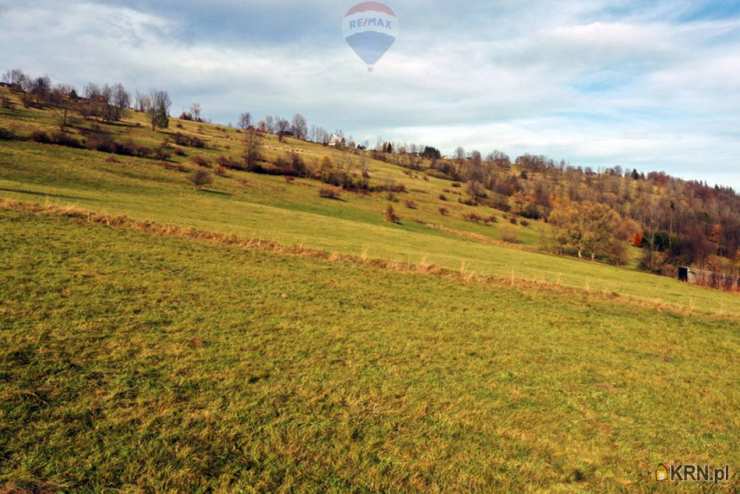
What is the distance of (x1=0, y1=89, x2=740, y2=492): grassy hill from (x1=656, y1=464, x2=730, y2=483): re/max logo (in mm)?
290

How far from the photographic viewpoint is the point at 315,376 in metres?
10.0

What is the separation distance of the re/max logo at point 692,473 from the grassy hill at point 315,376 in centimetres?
29

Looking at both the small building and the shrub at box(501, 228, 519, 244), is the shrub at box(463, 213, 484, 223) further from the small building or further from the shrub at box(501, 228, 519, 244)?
the small building

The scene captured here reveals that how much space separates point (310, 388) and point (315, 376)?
645mm

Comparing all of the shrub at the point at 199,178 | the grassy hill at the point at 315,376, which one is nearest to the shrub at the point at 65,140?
the shrub at the point at 199,178

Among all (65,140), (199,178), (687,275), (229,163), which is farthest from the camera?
(229,163)

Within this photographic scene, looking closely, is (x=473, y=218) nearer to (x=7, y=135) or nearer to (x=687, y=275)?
(x=687, y=275)

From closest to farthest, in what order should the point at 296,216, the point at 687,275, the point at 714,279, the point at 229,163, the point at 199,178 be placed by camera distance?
the point at 296,216, the point at 714,279, the point at 199,178, the point at 687,275, the point at 229,163

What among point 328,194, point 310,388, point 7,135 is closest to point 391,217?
point 328,194

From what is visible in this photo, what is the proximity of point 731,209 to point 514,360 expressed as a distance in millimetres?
209371

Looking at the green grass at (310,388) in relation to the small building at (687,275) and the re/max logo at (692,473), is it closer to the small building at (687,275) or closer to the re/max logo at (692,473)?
the re/max logo at (692,473)

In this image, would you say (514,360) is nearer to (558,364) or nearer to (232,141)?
(558,364)

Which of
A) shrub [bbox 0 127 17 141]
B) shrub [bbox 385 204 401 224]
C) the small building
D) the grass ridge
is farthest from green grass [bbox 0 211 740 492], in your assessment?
shrub [bbox 0 127 17 141]

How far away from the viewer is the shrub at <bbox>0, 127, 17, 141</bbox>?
6405 centimetres
